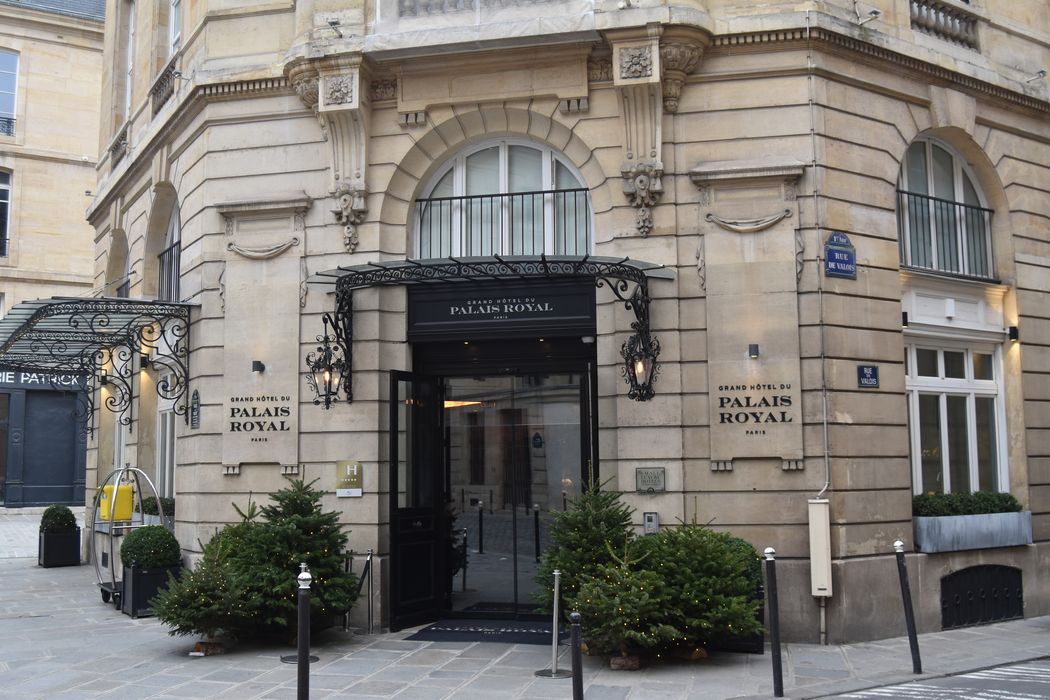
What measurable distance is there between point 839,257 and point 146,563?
10.1 m

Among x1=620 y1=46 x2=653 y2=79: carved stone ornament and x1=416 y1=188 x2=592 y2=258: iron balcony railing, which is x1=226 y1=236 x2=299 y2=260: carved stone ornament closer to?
x1=416 y1=188 x2=592 y2=258: iron balcony railing

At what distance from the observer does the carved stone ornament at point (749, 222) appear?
12.7 m

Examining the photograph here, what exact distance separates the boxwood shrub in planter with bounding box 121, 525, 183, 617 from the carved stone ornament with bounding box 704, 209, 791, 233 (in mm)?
8682

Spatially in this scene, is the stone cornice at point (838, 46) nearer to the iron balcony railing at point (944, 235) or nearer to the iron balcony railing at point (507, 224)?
the iron balcony railing at point (944, 235)

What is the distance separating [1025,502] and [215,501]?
11.5 meters

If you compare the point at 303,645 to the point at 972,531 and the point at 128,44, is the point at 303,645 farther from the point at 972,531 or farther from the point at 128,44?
the point at 128,44

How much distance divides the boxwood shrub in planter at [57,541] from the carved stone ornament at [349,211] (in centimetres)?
1151

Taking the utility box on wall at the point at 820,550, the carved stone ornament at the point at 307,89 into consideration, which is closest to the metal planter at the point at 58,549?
the carved stone ornament at the point at 307,89

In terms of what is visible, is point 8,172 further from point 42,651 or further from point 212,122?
point 42,651

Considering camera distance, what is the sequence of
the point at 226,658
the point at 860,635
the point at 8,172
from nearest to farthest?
1. the point at 226,658
2. the point at 860,635
3. the point at 8,172

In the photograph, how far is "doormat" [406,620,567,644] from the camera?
1253cm

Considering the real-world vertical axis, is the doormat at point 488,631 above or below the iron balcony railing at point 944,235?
below

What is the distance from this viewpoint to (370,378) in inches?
529

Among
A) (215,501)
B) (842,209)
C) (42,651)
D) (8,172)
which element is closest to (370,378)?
(215,501)
